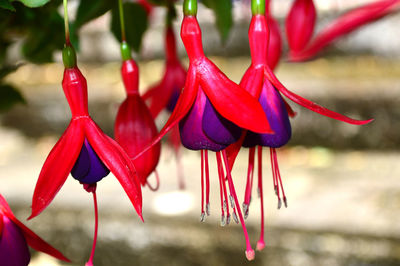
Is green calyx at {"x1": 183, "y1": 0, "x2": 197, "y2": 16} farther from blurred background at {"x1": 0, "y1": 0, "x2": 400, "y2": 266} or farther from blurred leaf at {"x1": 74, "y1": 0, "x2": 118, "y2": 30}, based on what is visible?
blurred background at {"x1": 0, "y1": 0, "x2": 400, "y2": 266}

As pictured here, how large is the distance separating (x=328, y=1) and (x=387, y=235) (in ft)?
2.13

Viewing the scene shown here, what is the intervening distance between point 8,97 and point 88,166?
21 centimetres

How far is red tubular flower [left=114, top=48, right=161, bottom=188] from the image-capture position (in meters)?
0.32

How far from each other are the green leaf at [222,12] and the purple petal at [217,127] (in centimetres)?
15

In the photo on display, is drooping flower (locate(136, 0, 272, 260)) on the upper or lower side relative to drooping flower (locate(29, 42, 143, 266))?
upper

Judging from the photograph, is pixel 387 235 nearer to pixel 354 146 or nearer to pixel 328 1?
pixel 354 146

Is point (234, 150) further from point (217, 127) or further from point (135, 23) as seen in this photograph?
point (135, 23)

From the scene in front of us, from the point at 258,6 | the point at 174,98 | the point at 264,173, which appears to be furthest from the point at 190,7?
the point at 264,173

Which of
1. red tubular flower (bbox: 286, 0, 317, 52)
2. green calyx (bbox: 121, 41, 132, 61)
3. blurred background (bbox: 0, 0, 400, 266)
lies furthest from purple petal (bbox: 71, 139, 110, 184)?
blurred background (bbox: 0, 0, 400, 266)

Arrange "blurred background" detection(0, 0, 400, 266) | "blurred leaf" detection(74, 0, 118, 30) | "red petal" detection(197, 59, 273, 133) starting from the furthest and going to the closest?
"blurred background" detection(0, 0, 400, 266) < "blurred leaf" detection(74, 0, 118, 30) < "red petal" detection(197, 59, 273, 133)

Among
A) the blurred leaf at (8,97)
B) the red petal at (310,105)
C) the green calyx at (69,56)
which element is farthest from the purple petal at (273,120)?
the blurred leaf at (8,97)

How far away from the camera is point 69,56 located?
0.28 meters

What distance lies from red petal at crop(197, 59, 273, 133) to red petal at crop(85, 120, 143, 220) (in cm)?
6

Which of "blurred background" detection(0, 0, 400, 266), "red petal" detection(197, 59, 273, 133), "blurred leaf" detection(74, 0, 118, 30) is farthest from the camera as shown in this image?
"blurred background" detection(0, 0, 400, 266)
